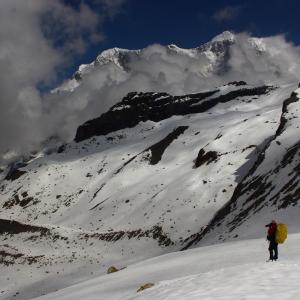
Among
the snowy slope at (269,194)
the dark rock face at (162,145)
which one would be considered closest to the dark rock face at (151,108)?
the dark rock face at (162,145)

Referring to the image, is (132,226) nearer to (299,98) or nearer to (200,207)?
(200,207)

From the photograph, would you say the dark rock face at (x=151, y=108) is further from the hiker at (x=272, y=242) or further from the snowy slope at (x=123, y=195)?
the hiker at (x=272, y=242)

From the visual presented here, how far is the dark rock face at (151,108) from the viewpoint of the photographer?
6924 inches

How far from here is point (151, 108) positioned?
182m

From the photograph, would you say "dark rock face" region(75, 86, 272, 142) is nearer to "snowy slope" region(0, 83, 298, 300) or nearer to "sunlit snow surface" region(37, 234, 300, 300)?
"snowy slope" region(0, 83, 298, 300)

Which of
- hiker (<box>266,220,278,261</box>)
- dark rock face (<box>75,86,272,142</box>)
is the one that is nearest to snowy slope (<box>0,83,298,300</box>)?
dark rock face (<box>75,86,272,142</box>)

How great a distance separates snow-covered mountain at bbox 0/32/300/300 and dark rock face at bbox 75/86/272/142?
1869cm

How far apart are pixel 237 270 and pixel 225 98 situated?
6488 inches

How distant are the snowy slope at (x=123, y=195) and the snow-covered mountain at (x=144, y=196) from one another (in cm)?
22

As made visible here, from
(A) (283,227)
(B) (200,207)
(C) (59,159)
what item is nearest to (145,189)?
(B) (200,207)

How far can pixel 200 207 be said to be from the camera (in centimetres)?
6525

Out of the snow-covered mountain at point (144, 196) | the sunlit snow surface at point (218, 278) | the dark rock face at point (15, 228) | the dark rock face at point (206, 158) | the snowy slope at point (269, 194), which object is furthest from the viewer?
the dark rock face at point (206, 158)

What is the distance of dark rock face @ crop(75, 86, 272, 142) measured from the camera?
176m

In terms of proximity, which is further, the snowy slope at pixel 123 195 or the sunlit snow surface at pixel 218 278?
the snowy slope at pixel 123 195
